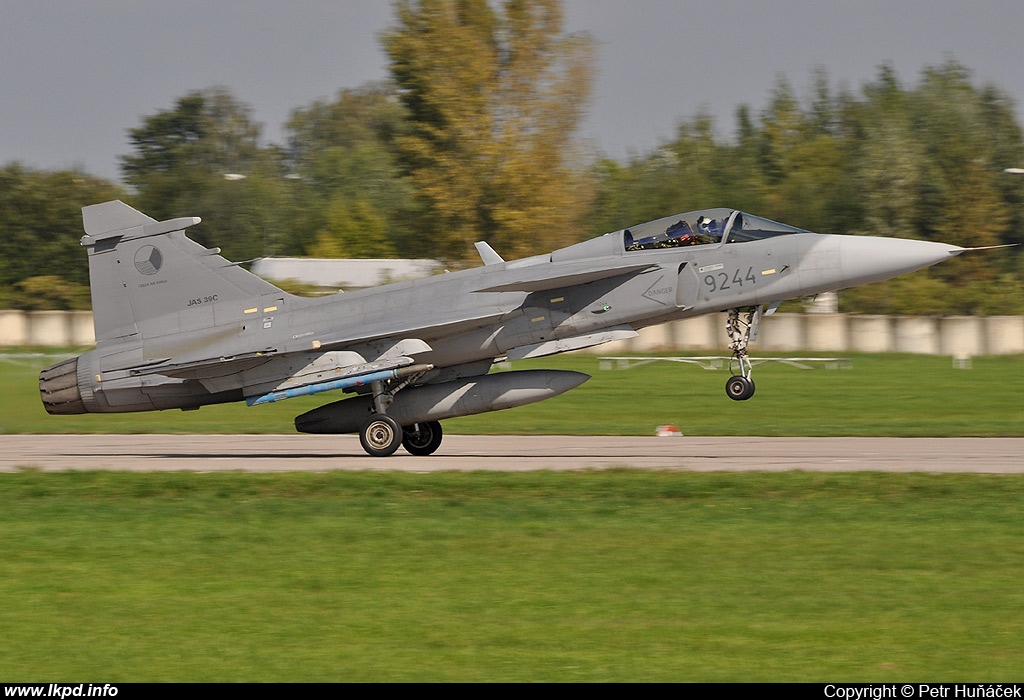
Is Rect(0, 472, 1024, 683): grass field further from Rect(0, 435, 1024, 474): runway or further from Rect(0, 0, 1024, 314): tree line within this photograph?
Rect(0, 0, 1024, 314): tree line

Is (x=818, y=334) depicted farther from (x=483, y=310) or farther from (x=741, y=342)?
(x=483, y=310)

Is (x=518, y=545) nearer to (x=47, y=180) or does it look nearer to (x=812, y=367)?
(x=812, y=367)

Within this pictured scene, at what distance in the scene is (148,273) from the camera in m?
18.7

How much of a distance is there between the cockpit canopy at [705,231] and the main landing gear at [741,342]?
108cm

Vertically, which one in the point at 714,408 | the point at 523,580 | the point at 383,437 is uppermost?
the point at 383,437

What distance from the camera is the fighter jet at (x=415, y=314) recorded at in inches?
680

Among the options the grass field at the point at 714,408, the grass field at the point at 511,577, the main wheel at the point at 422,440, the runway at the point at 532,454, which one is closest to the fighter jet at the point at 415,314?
the main wheel at the point at 422,440

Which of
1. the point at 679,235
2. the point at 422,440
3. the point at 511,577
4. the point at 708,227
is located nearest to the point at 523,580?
the point at 511,577

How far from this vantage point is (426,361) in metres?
18.4

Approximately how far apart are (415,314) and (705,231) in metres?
4.43

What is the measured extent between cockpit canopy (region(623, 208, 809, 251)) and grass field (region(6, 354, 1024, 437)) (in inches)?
247

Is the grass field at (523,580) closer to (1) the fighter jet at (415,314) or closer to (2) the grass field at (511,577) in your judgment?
(2) the grass field at (511,577)

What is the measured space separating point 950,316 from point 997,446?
25.3 meters
